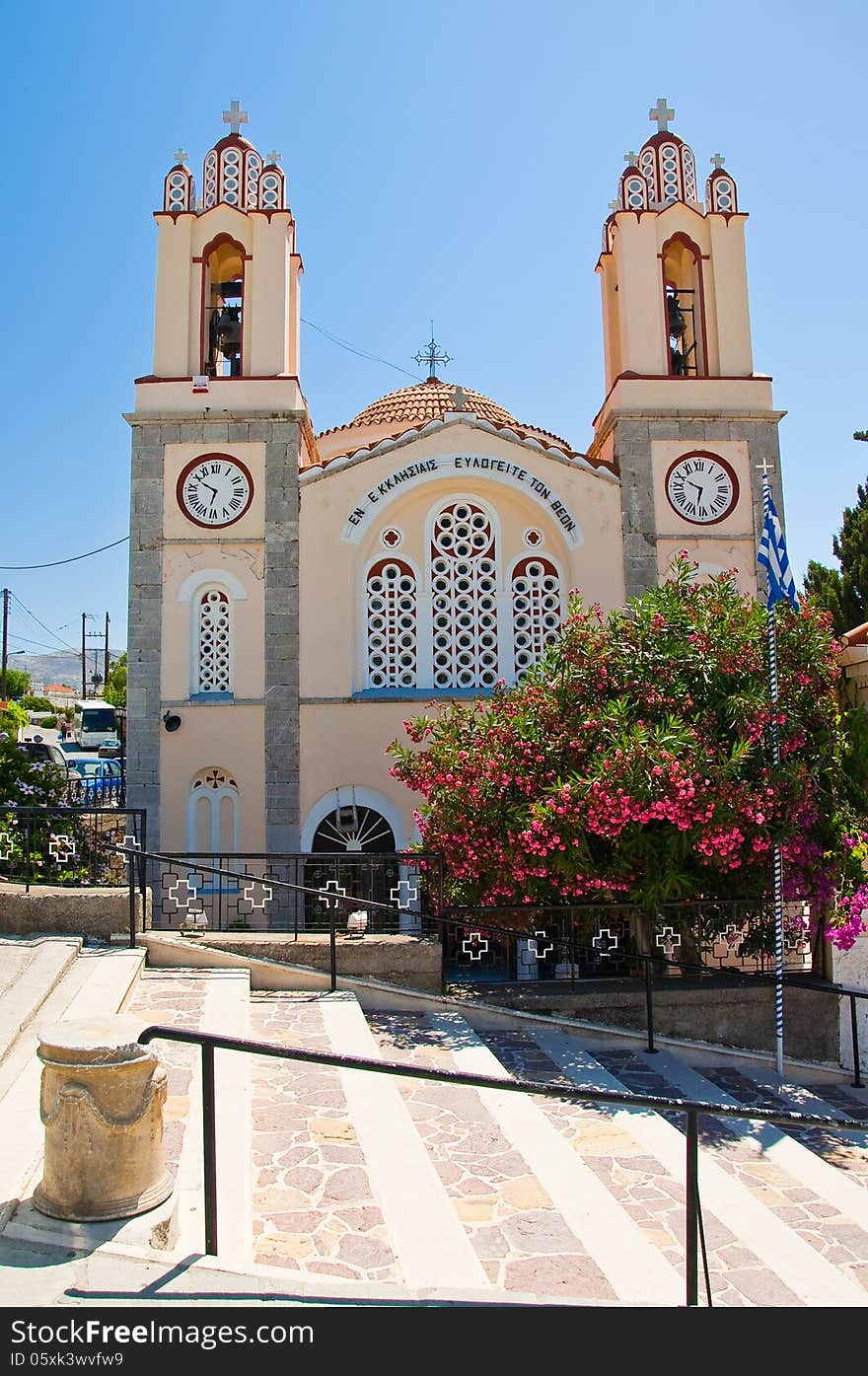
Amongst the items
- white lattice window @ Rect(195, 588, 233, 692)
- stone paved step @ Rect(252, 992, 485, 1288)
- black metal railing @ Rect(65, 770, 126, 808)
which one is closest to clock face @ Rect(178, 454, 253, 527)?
white lattice window @ Rect(195, 588, 233, 692)

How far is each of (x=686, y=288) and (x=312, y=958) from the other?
12362 mm

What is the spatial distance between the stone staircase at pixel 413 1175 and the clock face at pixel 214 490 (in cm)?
748

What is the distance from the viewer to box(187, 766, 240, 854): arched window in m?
13.8

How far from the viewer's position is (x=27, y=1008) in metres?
6.48

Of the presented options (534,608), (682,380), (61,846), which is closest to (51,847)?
(61,846)

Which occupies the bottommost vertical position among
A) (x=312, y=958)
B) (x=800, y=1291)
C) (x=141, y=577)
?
(x=800, y=1291)

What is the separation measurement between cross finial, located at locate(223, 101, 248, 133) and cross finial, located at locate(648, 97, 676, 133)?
20.9 feet

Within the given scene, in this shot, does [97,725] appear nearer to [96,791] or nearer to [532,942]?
[96,791]

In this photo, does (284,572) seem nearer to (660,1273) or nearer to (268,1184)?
(268,1184)

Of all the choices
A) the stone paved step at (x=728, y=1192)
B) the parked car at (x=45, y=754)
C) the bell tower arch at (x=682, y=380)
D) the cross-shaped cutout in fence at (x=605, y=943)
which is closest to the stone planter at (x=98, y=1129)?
the stone paved step at (x=728, y=1192)

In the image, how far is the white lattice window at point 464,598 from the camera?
14.4 meters

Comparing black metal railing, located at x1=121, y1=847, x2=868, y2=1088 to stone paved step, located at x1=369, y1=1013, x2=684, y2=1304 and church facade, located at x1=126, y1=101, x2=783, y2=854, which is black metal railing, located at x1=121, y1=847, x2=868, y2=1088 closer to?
stone paved step, located at x1=369, y1=1013, x2=684, y2=1304

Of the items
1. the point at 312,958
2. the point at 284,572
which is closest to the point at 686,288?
the point at 284,572

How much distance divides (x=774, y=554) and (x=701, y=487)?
560 centimetres
